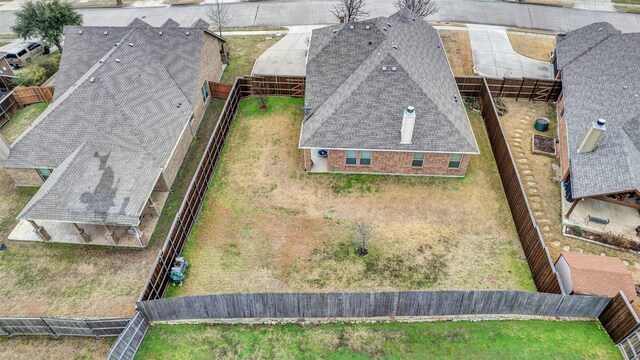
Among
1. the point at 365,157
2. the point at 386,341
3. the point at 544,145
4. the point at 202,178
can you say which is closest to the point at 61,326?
the point at 202,178

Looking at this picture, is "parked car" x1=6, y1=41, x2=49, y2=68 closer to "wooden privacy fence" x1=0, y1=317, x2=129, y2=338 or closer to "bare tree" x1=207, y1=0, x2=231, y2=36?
"bare tree" x1=207, y1=0, x2=231, y2=36

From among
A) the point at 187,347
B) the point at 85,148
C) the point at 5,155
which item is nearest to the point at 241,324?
the point at 187,347

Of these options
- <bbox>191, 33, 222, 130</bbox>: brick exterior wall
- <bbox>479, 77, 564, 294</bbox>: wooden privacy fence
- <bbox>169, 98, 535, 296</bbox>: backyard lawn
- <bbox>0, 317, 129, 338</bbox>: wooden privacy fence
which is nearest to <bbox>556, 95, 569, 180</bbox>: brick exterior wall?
<bbox>479, 77, 564, 294</bbox>: wooden privacy fence

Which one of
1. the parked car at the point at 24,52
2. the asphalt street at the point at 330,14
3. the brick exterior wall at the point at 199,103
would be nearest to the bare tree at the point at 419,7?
the asphalt street at the point at 330,14

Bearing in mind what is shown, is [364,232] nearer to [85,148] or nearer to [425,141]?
[425,141]

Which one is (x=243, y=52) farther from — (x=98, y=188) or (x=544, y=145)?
(x=544, y=145)
